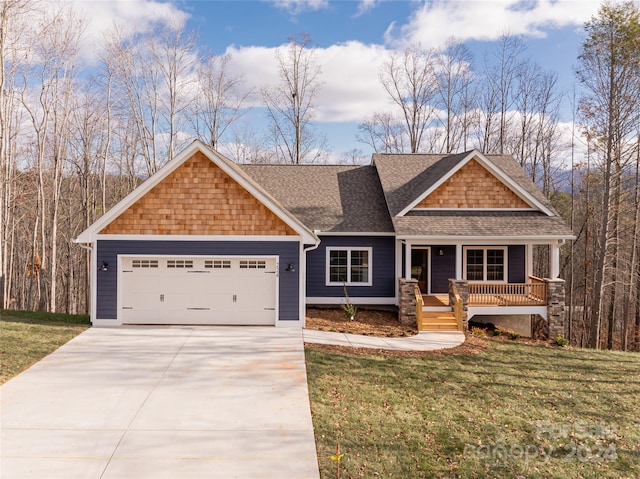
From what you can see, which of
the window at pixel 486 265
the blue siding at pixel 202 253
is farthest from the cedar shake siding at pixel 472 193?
the blue siding at pixel 202 253

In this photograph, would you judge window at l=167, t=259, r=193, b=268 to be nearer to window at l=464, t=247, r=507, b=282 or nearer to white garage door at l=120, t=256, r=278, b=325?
white garage door at l=120, t=256, r=278, b=325

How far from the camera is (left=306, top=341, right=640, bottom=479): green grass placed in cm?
620

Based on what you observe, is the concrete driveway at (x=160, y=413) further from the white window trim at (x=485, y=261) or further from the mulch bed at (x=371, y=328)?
the white window trim at (x=485, y=261)

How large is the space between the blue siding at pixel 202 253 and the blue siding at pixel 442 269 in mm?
6448

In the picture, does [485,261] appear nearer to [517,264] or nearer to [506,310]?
[517,264]

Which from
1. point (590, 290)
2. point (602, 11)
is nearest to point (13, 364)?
point (602, 11)

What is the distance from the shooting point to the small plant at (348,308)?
49.6 ft

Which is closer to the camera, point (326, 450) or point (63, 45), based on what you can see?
point (326, 450)

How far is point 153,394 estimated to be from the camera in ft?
26.8

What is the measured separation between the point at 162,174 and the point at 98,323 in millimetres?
5236

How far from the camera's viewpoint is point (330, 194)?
18750mm

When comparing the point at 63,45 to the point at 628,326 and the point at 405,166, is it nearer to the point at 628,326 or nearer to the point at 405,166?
the point at 405,166

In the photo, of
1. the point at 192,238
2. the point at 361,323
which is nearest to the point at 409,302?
the point at 361,323

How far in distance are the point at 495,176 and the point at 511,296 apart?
15.4 ft
